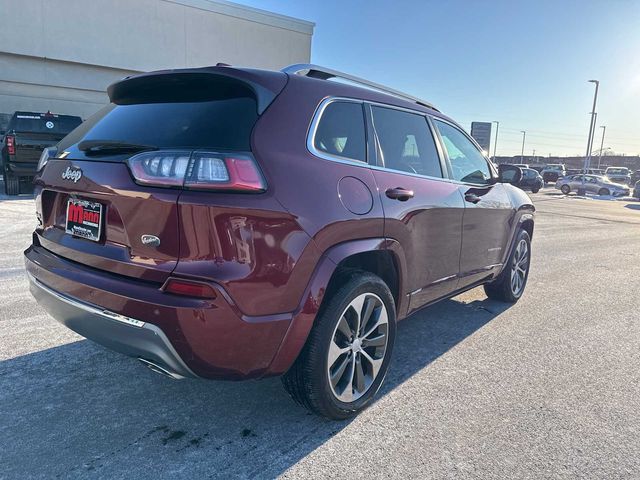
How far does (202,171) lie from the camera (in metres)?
2.05

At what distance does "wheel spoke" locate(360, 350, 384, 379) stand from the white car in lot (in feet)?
120

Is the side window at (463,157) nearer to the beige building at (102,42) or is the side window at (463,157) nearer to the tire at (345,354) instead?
the tire at (345,354)

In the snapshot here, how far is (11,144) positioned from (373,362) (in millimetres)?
10766

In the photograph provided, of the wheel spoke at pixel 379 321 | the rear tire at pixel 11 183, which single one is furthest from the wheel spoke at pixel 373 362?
the rear tire at pixel 11 183

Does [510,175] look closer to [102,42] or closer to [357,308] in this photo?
[357,308]

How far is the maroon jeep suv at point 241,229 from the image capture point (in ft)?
6.72

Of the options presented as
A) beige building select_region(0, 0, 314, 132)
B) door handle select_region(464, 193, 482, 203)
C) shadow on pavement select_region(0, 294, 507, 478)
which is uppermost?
beige building select_region(0, 0, 314, 132)

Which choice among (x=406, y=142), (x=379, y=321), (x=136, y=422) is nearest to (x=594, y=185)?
(x=406, y=142)

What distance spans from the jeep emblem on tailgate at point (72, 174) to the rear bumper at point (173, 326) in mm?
469

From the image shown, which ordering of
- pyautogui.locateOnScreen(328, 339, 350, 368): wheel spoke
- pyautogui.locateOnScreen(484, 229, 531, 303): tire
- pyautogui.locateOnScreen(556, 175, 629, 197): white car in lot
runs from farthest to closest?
1. pyautogui.locateOnScreen(556, 175, 629, 197): white car in lot
2. pyautogui.locateOnScreen(484, 229, 531, 303): tire
3. pyautogui.locateOnScreen(328, 339, 350, 368): wheel spoke

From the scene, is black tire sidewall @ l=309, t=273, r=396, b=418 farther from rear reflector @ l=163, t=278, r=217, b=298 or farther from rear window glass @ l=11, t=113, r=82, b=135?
rear window glass @ l=11, t=113, r=82, b=135

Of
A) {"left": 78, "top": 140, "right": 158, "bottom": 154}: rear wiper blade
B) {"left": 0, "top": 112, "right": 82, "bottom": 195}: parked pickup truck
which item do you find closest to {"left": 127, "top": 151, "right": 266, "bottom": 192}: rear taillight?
{"left": 78, "top": 140, "right": 158, "bottom": 154}: rear wiper blade

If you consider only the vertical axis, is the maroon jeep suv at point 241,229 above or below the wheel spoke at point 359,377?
above

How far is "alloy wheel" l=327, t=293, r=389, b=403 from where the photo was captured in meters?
2.61
